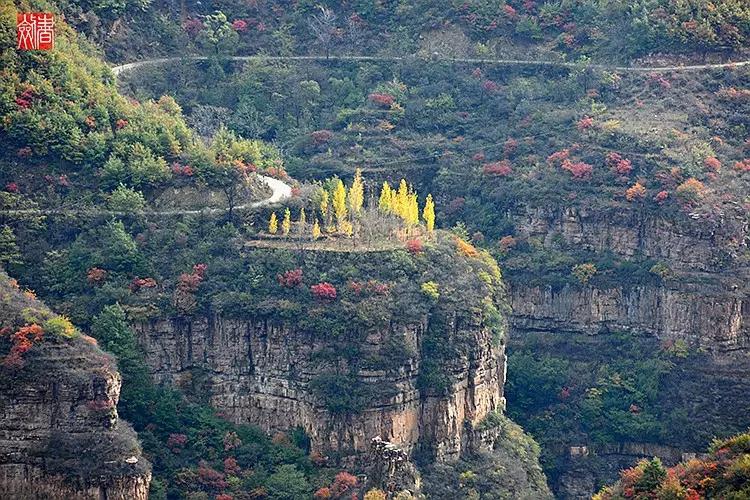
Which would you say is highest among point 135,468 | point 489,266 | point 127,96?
point 127,96

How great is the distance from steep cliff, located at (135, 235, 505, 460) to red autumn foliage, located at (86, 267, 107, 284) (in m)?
2.98

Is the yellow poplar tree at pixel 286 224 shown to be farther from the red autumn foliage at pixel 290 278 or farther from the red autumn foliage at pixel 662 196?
the red autumn foliage at pixel 662 196

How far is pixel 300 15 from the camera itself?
128000 mm

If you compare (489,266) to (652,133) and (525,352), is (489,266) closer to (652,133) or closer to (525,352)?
(525,352)

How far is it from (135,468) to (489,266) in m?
23.3

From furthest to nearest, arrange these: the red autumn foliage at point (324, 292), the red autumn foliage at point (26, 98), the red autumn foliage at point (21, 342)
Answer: the red autumn foliage at point (26, 98) < the red autumn foliage at point (324, 292) < the red autumn foliage at point (21, 342)

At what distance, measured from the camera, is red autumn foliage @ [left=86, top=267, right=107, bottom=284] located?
95.1 m

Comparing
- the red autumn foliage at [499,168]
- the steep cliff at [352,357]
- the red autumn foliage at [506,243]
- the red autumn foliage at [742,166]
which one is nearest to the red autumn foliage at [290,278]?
the steep cliff at [352,357]

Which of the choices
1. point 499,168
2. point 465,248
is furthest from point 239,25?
point 465,248

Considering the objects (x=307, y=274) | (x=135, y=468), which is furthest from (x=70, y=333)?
(x=307, y=274)

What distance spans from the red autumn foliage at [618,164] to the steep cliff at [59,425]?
1361 inches

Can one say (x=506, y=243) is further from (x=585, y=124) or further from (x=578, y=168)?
(x=585, y=124)

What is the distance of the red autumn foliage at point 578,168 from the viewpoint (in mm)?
112375

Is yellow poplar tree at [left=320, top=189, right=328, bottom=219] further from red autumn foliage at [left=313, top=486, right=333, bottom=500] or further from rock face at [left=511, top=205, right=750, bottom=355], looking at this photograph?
red autumn foliage at [left=313, top=486, right=333, bottom=500]
